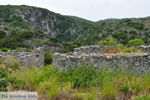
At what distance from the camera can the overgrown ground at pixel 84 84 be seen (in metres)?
7.24

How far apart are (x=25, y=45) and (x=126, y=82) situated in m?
43.1

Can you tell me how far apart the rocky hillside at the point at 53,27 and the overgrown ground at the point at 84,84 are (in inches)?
1735

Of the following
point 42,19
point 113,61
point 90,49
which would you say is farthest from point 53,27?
point 113,61

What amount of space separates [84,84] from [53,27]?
95669 millimetres

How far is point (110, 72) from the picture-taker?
923 centimetres

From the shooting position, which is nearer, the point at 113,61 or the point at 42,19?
the point at 113,61

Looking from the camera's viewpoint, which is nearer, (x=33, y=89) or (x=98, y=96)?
(x=98, y=96)

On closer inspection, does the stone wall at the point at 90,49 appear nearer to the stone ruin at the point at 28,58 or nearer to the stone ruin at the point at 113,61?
the stone ruin at the point at 28,58

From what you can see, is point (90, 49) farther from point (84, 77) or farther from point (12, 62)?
point (84, 77)

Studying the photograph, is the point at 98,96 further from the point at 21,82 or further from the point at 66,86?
the point at 21,82

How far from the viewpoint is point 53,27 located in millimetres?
103188

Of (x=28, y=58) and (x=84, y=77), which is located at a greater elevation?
(x=84, y=77)

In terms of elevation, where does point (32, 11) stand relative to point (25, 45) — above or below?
above

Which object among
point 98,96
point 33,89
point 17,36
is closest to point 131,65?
point 98,96
